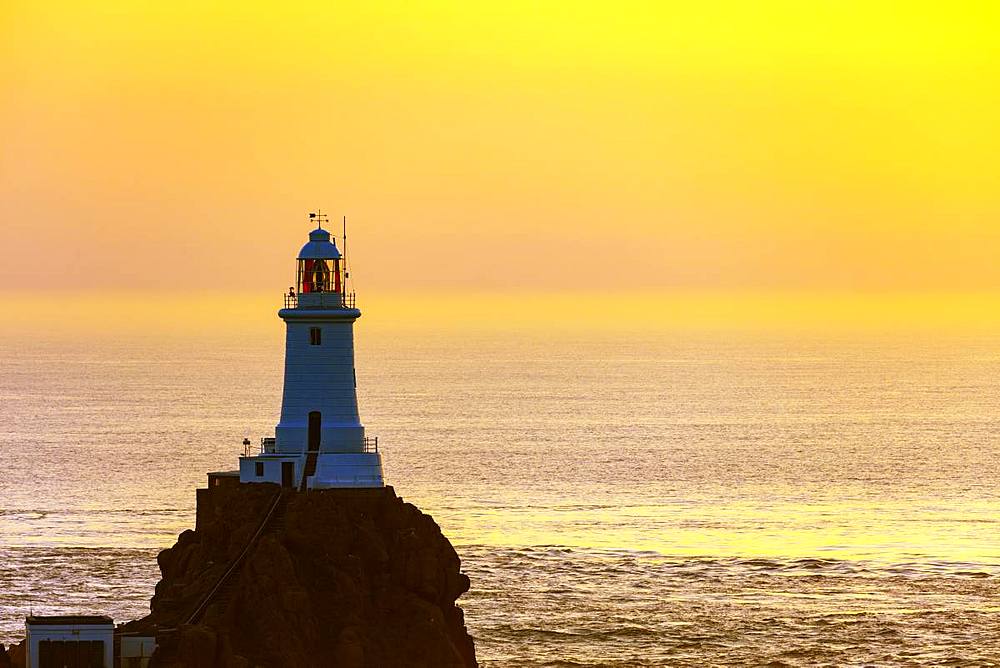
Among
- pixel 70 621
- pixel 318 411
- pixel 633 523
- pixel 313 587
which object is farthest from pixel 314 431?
pixel 633 523

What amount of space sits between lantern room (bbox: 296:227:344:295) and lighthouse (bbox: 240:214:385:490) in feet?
0.31

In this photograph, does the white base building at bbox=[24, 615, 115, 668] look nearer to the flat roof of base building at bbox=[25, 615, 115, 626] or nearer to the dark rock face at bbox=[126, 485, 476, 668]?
the flat roof of base building at bbox=[25, 615, 115, 626]

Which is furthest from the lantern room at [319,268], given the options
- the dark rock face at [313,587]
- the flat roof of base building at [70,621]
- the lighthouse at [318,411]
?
the flat roof of base building at [70,621]

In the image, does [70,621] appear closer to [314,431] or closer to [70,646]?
[70,646]

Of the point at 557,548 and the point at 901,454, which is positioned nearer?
the point at 557,548

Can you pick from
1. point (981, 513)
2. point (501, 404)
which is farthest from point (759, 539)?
point (501, 404)

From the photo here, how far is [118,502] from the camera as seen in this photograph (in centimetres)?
10444

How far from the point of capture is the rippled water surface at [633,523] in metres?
70.6

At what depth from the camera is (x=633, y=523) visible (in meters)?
98.6

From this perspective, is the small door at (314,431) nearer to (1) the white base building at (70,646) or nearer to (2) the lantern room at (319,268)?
(2) the lantern room at (319,268)

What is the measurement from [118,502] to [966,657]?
50.8m

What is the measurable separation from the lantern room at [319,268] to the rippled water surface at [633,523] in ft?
44.2

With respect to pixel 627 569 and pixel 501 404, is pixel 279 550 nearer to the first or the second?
pixel 627 569

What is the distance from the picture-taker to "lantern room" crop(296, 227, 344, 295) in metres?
60.4
